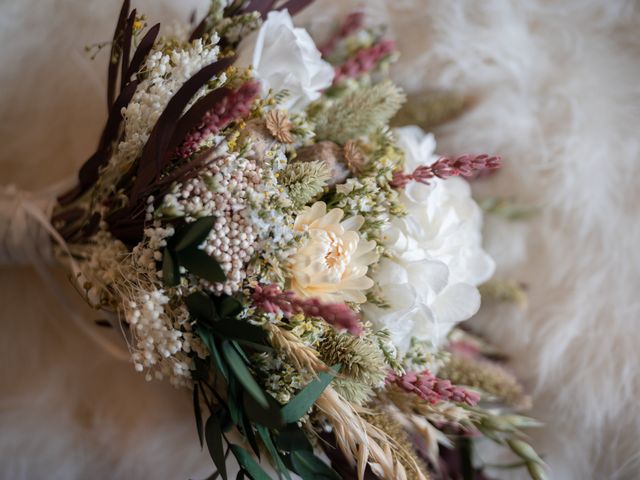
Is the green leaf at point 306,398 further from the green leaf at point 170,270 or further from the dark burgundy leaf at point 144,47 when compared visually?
the dark burgundy leaf at point 144,47

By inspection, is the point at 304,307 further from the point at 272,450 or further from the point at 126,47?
the point at 126,47

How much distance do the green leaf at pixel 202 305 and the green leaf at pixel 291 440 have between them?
0.14 meters

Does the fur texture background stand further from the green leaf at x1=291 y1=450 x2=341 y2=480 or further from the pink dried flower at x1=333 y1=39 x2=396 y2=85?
the green leaf at x1=291 y1=450 x2=341 y2=480

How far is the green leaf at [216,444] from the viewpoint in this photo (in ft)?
1.63

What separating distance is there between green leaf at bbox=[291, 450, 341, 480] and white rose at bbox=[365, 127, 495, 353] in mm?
159

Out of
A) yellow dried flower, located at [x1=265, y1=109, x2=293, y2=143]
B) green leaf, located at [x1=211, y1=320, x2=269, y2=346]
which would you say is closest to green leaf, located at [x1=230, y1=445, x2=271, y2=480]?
green leaf, located at [x1=211, y1=320, x2=269, y2=346]

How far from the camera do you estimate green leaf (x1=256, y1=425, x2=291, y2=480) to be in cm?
49

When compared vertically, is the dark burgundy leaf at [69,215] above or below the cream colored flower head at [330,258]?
above

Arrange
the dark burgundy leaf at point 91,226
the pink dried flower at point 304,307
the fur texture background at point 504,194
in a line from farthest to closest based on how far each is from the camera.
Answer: the fur texture background at point 504,194, the dark burgundy leaf at point 91,226, the pink dried flower at point 304,307

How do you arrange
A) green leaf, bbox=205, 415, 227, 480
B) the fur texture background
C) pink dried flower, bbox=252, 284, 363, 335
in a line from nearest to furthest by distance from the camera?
pink dried flower, bbox=252, 284, 363, 335 < green leaf, bbox=205, 415, 227, 480 < the fur texture background

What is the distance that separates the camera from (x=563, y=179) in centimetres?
85

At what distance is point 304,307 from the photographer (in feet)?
1.40

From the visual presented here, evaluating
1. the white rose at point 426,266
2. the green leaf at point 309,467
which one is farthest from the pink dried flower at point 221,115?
the green leaf at point 309,467

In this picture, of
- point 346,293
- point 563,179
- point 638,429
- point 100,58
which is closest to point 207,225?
point 346,293
